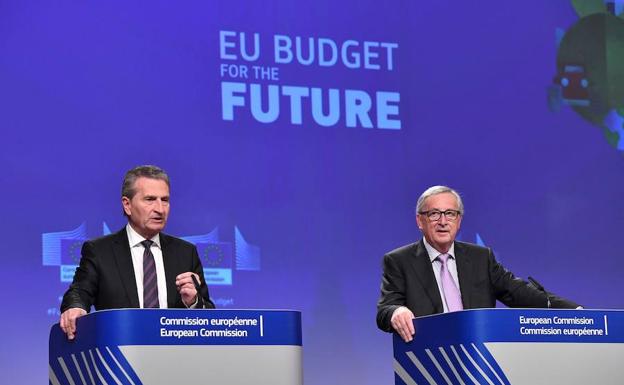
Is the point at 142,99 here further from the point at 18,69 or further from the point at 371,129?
the point at 371,129

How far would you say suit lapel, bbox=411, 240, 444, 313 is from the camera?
4552mm

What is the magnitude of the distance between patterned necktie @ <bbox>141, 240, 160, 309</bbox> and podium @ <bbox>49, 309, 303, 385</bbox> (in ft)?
1.60

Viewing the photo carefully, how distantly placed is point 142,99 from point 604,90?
294 centimetres

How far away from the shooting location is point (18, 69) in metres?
5.57

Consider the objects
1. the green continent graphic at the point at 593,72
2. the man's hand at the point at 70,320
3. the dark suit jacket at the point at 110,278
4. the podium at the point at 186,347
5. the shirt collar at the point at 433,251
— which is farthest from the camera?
the green continent graphic at the point at 593,72

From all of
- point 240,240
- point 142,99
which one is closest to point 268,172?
point 240,240

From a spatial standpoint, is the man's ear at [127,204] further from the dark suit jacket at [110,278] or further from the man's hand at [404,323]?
the man's hand at [404,323]

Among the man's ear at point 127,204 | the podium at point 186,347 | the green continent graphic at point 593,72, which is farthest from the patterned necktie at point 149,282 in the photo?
the green continent graphic at point 593,72

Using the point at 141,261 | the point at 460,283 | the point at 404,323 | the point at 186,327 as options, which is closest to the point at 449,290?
the point at 460,283

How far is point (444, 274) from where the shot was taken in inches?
183

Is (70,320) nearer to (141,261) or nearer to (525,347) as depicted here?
(141,261)

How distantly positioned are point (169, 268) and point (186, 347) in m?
0.82

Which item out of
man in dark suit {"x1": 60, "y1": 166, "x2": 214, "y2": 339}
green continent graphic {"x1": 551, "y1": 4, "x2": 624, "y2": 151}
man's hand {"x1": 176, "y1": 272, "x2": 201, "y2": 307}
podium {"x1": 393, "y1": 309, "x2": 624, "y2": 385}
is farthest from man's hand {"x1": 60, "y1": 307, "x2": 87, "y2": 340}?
green continent graphic {"x1": 551, "y1": 4, "x2": 624, "y2": 151}

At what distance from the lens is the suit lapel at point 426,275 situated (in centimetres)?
455
